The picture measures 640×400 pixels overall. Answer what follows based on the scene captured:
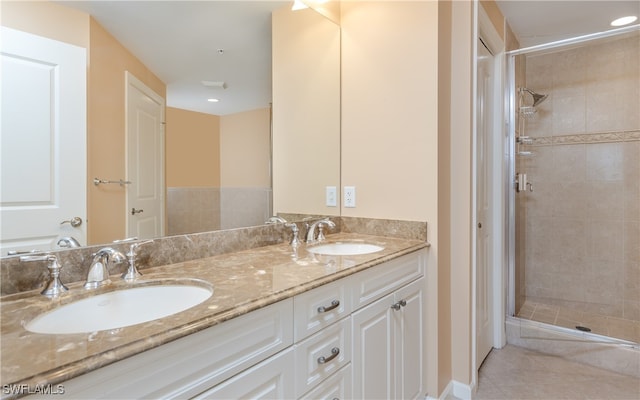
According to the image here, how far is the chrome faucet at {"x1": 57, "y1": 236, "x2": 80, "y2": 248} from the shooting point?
0.98m

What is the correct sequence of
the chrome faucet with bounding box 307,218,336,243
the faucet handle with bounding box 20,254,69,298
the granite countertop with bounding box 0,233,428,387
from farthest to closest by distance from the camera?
1. the chrome faucet with bounding box 307,218,336,243
2. the faucet handle with bounding box 20,254,69,298
3. the granite countertop with bounding box 0,233,428,387

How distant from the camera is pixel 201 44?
4.61ft

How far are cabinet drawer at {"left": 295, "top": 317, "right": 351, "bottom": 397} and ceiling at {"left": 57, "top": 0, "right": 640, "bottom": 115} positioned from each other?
975 mm

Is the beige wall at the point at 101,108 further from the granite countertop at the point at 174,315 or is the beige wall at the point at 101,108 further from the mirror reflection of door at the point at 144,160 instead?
the granite countertop at the point at 174,315

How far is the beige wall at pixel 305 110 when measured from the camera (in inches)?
72.1

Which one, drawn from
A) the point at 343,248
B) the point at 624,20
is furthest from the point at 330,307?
the point at 624,20

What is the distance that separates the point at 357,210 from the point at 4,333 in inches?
61.8

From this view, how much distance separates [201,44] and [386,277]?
1215 millimetres

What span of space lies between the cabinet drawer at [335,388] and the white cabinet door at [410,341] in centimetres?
37

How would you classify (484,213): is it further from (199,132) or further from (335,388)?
(199,132)

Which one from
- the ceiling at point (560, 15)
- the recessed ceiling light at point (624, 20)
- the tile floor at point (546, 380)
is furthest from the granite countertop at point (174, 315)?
the recessed ceiling light at point (624, 20)

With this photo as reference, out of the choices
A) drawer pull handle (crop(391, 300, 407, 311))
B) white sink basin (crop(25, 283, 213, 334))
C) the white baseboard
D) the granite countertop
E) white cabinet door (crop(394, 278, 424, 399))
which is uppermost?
the granite countertop

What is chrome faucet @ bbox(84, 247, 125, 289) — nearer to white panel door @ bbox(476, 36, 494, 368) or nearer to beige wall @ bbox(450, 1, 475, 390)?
beige wall @ bbox(450, 1, 475, 390)

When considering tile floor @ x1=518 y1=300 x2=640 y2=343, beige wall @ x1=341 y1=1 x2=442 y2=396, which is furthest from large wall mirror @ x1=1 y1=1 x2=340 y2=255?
tile floor @ x1=518 y1=300 x2=640 y2=343
